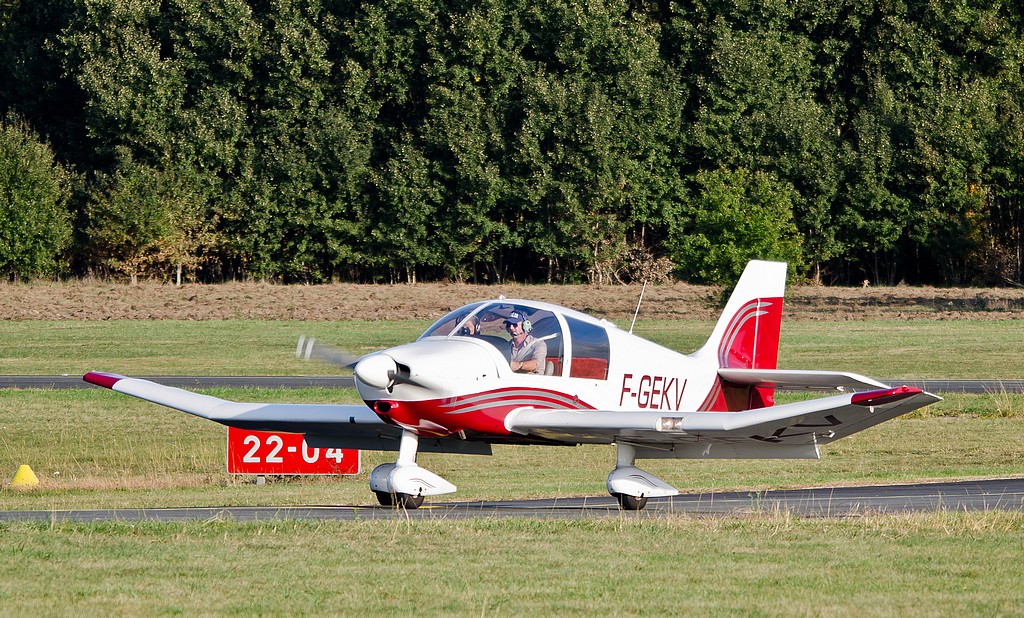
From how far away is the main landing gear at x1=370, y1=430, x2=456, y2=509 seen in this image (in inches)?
564

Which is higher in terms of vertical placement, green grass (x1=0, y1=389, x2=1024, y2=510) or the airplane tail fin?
the airplane tail fin

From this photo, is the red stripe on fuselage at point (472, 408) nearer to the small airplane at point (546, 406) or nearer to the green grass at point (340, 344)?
the small airplane at point (546, 406)

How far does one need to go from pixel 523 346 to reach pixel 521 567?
485cm

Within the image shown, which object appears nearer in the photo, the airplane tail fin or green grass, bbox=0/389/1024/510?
the airplane tail fin

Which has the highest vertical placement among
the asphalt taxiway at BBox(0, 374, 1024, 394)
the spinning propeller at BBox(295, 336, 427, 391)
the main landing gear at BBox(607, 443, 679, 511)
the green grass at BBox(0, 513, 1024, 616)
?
the spinning propeller at BBox(295, 336, 427, 391)

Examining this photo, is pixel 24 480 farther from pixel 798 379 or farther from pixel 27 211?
pixel 27 211

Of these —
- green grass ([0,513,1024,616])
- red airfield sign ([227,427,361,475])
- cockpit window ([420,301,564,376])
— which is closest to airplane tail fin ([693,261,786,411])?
cockpit window ([420,301,564,376])

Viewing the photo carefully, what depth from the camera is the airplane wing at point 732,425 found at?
13203 millimetres

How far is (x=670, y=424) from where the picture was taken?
45.0ft

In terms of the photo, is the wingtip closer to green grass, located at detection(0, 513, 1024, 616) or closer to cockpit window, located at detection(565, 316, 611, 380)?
green grass, located at detection(0, 513, 1024, 616)

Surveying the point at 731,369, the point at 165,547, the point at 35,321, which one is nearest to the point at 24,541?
the point at 165,547

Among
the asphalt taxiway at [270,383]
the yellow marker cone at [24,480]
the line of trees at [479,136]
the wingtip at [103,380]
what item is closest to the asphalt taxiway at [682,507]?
the wingtip at [103,380]

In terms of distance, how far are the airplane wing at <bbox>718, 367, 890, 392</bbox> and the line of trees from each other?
4909 centimetres

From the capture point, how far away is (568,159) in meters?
67.0
